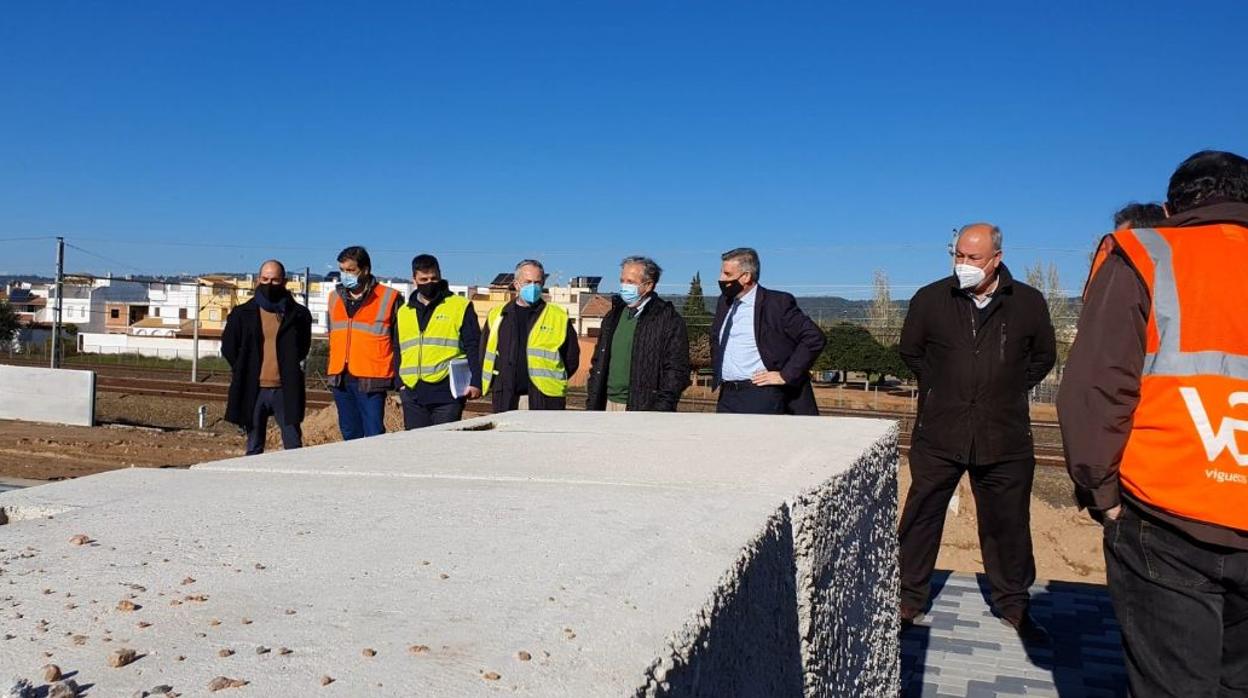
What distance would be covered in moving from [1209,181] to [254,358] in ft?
21.3

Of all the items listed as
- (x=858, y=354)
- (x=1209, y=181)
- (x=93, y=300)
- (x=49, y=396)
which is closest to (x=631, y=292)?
(x=1209, y=181)

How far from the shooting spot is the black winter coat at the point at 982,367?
5000mm

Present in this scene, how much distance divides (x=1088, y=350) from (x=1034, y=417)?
103 feet

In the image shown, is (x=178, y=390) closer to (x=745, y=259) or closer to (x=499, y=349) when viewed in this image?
(x=499, y=349)

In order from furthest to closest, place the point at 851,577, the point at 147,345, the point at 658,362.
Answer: the point at 147,345 → the point at 658,362 → the point at 851,577

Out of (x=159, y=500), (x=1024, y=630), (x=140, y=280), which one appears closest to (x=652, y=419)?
(x=1024, y=630)

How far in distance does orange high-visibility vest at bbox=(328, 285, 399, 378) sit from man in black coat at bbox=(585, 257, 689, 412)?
1599mm

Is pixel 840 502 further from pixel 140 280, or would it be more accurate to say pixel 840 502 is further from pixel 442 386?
pixel 140 280

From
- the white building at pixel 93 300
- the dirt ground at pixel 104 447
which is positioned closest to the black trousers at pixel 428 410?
the dirt ground at pixel 104 447

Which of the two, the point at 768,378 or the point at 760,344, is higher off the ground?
the point at 760,344

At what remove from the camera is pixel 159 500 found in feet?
7.34

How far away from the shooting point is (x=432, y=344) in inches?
291

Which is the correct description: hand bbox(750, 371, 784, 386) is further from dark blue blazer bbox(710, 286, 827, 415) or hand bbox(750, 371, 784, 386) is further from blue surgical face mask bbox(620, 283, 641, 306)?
blue surgical face mask bbox(620, 283, 641, 306)

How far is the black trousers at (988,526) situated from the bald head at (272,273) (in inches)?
186
